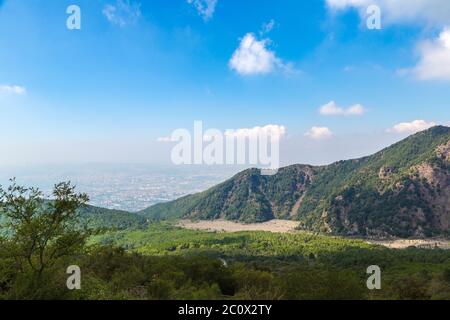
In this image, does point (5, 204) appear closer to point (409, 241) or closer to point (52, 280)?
point (52, 280)

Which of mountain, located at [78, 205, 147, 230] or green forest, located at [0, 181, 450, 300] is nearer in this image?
green forest, located at [0, 181, 450, 300]

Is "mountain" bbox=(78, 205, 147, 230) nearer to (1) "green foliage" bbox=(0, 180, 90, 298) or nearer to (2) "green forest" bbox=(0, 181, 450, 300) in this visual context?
(2) "green forest" bbox=(0, 181, 450, 300)

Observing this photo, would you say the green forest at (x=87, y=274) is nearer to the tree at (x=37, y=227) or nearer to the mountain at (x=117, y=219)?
the tree at (x=37, y=227)

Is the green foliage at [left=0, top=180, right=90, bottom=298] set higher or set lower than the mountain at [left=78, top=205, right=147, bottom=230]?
higher

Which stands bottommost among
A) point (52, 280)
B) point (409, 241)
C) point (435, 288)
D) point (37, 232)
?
point (409, 241)

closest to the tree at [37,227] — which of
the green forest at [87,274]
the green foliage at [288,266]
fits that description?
the green forest at [87,274]

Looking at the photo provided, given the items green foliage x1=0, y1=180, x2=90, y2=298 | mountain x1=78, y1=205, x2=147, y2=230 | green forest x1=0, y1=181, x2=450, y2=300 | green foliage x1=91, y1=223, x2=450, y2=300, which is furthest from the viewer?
mountain x1=78, y1=205, x2=147, y2=230

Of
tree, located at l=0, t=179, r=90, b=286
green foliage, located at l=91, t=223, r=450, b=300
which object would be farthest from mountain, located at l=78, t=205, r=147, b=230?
tree, located at l=0, t=179, r=90, b=286

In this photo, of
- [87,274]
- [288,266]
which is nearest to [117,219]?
[288,266]
